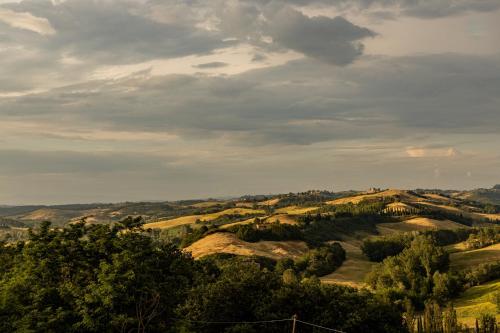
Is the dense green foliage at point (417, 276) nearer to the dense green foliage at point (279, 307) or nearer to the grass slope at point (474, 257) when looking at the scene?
the grass slope at point (474, 257)

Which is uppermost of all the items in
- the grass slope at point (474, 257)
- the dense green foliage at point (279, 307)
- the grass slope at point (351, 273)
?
the dense green foliage at point (279, 307)

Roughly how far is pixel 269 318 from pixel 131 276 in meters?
19.8

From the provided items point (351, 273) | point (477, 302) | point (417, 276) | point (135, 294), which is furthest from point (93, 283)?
point (351, 273)

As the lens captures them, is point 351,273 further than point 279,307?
Yes

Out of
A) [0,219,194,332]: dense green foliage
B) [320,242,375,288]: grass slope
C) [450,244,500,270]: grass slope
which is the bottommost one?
[320,242,375,288]: grass slope

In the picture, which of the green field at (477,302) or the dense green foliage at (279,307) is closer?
the dense green foliage at (279,307)

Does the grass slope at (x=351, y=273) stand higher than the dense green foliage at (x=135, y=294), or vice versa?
the dense green foliage at (x=135, y=294)

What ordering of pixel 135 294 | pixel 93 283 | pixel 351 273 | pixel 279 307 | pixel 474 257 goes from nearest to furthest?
1. pixel 93 283
2. pixel 135 294
3. pixel 279 307
4. pixel 351 273
5. pixel 474 257

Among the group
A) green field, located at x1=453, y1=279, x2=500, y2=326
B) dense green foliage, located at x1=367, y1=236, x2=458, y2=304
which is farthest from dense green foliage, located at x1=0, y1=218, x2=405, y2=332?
dense green foliage, located at x1=367, y1=236, x2=458, y2=304

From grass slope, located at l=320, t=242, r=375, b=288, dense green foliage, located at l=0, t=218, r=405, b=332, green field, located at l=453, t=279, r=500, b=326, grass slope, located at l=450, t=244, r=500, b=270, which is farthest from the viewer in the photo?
grass slope, located at l=450, t=244, r=500, b=270

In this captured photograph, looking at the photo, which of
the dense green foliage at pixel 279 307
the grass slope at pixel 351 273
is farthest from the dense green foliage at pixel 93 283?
the grass slope at pixel 351 273

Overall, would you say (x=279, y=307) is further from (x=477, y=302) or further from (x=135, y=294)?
(x=477, y=302)

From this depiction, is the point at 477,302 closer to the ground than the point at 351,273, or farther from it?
farther from it

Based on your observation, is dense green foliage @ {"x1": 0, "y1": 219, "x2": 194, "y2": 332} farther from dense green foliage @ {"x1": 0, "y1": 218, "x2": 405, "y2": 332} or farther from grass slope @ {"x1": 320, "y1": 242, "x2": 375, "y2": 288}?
grass slope @ {"x1": 320, "y1": 242, "x2": 375, "y2": 288}
